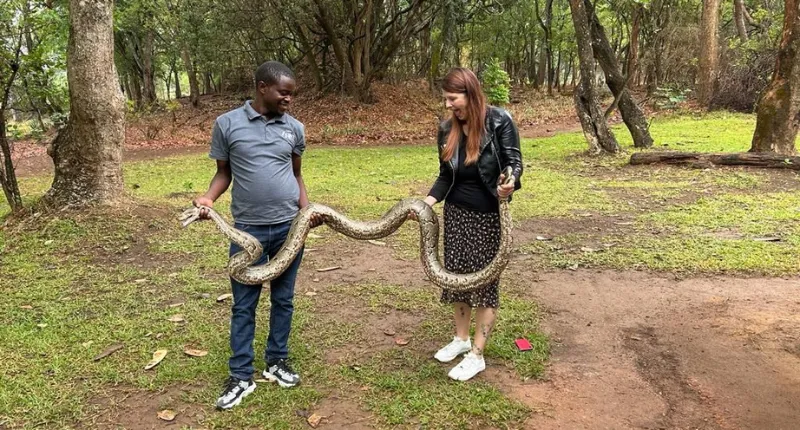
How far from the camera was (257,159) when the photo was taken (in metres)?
3.30

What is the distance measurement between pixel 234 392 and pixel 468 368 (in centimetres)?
157

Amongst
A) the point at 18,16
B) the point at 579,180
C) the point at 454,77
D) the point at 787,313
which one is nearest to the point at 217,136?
the point at 454,77

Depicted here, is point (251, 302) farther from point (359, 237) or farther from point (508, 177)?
point (508, 177)

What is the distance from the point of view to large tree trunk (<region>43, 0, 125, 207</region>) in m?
6.61

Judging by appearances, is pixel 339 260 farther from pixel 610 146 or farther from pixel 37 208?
pixel 610 146

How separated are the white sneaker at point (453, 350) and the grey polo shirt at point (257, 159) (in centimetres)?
153

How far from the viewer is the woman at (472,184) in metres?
3.35

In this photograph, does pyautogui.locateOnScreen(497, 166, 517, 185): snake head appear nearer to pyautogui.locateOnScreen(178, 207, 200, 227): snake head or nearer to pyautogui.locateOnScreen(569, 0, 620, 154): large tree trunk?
pyautogui.locateOnScreen(178, 207, 200, 227): snake head

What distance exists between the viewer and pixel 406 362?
4.00 m

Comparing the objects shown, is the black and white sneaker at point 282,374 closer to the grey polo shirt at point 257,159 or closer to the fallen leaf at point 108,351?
the grey polo shirt at point 257,159

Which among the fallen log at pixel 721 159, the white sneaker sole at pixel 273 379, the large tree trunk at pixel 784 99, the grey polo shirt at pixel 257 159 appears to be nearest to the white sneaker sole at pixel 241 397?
the white sneaker sole at pixel 273 379

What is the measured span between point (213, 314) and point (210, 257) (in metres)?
1.64

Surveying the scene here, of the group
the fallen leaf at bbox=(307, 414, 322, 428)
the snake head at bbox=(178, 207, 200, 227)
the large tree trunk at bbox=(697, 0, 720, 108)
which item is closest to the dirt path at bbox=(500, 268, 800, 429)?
the fallen leaf at bbox=(307, 414, 322, 428)

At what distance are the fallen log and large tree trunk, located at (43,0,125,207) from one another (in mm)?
9440
